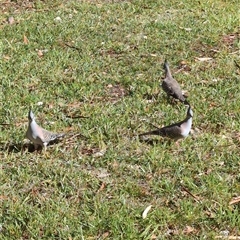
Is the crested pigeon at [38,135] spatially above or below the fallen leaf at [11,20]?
above

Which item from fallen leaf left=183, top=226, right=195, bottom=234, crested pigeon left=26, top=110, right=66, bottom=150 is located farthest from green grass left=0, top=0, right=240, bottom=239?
crested pigeon left=26, top=110, right=66, bottom=150

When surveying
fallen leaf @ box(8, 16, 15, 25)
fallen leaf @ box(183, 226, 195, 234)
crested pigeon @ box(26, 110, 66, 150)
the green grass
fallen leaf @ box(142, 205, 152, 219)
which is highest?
crested pigeon @ box(26, 110, 66, 150)

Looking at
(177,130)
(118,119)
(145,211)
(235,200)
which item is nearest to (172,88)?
(118,119)

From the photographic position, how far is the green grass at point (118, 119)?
4496 mm

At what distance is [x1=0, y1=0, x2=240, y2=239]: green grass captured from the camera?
450 centimetres

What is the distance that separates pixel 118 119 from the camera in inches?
234

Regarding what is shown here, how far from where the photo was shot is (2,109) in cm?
623

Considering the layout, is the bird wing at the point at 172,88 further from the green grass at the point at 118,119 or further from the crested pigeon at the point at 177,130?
the crested pigeon at the point at 177,130

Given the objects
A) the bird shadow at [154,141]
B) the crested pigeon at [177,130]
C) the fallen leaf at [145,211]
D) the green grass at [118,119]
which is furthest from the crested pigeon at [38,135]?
the fallen leaf at [145,211]

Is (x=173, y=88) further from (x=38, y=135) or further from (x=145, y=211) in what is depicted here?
(x=145, y=211)

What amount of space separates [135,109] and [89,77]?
1127 mm

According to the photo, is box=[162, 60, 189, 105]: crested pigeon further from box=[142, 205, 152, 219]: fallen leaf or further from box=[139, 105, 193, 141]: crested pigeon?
box=[142, 205, 152, 219]: fallen leaf

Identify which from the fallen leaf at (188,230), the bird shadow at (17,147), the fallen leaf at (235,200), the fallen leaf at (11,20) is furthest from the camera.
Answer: the fallen leaf at (11,20)

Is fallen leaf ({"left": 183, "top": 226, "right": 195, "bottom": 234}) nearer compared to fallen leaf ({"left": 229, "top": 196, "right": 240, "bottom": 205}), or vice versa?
fallen leaf ({"left": 183, "top": 226, "right": 195, "bottom": 234})
